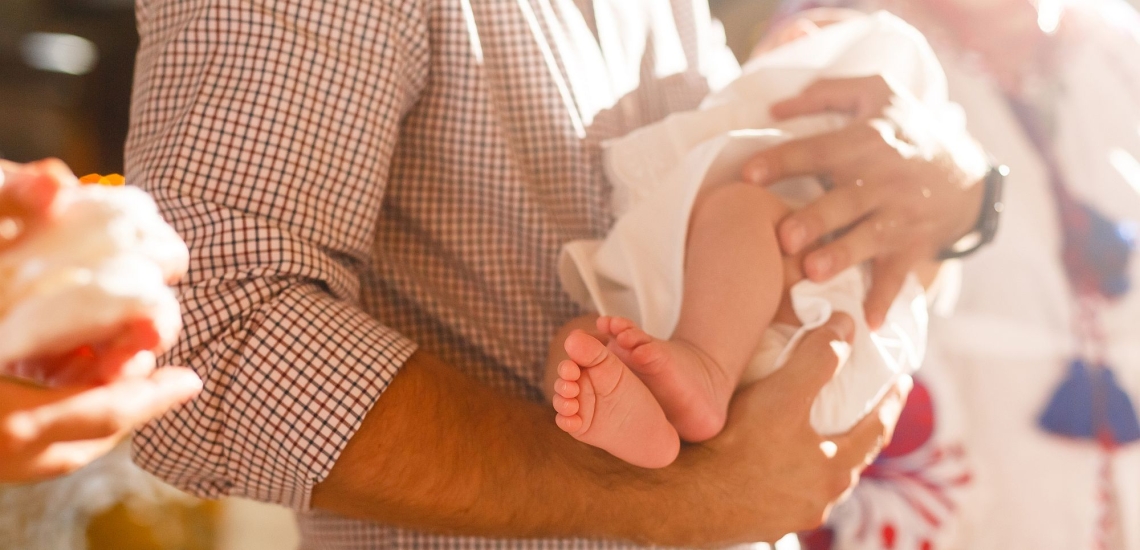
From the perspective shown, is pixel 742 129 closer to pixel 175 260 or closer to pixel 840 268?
pixel 840 268

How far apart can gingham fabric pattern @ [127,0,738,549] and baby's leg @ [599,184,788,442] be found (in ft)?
0.58

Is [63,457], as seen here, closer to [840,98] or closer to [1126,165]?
[840,98]

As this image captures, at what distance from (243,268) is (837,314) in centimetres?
55

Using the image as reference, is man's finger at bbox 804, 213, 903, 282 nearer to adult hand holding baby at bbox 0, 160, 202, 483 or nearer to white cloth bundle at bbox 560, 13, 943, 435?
white cloth bundle at bbox 560, 13, 943, 435

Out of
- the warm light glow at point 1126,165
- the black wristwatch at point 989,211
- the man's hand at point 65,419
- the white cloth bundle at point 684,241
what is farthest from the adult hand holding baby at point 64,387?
the warm light glow at point 1126,165

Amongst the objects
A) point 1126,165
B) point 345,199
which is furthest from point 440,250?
point 1126,165

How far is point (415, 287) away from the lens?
82cm

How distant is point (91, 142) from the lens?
7.07ft

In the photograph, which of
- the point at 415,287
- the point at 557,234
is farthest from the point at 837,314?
the point at 415,287

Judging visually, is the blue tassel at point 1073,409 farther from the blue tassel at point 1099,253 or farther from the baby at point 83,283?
the baby at point 83,283

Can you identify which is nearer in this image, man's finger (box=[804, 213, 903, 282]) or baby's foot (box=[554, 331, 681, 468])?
baby's foot (box=[554, 331, 681, 468])

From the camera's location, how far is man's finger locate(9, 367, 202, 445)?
12.5 inches

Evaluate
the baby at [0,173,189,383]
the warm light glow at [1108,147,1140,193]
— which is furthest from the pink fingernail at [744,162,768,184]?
the warm light glow at [1108,147,1140,193]

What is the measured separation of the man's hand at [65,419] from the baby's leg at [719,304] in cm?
34
